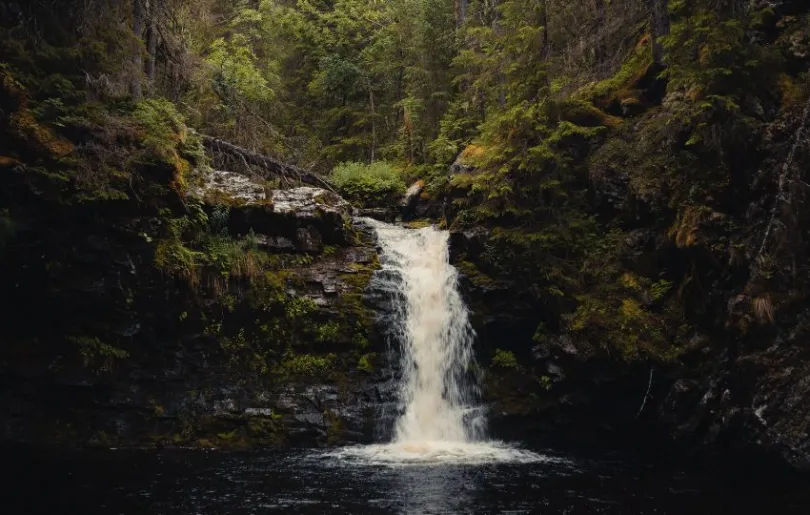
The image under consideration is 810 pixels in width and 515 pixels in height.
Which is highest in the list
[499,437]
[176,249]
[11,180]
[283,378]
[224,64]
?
[224,64]

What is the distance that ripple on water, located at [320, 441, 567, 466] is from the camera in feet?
33.8

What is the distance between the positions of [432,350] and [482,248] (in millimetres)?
2862

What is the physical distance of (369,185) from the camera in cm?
2172

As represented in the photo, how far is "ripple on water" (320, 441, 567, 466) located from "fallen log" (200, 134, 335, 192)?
8699 mm

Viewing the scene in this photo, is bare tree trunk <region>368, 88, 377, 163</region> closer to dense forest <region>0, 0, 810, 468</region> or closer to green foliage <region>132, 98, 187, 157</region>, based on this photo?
dense forest <region>0, 0, 810, 468</region>

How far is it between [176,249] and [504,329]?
7720mm

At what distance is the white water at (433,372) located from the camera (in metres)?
11.2

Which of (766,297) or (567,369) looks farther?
(567,369)

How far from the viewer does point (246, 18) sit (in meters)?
26.3

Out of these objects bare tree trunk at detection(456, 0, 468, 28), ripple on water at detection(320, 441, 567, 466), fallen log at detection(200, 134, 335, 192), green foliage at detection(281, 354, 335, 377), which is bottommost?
ripple on water at detection(320, 441, 567, 466)

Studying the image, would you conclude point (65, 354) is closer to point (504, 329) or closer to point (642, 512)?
point (504, 329)

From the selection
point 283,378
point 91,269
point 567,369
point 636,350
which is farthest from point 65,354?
point 636,350

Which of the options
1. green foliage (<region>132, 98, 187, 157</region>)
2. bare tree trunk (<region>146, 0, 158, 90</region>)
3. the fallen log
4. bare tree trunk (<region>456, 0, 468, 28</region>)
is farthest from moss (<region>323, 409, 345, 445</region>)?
bare tree trunk (<region>456, 0, 468, 28</region>)

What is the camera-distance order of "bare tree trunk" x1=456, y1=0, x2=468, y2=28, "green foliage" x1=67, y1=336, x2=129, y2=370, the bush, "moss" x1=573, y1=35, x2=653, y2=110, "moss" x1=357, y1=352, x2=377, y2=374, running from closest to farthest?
"green foliage" x1=67, y1=336, x2=129, y2=370 → "moss" x1=357, y1=352, x2=377, y2=374 → "moss" x1=573, y1=35, x2=653, y2=110 → the bush → "bare tree trunk" x1=456, y1=0, x2=468, y2=28
